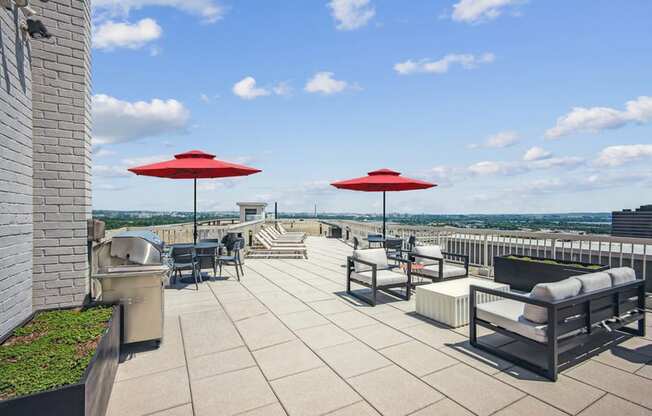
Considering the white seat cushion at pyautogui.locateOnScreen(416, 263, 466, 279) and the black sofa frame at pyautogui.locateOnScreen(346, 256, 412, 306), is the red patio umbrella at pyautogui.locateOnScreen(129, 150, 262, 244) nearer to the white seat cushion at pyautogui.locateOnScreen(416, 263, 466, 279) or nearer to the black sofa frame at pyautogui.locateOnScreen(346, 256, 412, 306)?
the black sofa frame at pyautogui.locateOnScreen(346, 256, 412, 306)

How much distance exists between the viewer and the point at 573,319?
271cm

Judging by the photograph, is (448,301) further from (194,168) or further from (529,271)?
(194,168)

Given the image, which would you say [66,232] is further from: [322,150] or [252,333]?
[322,150]

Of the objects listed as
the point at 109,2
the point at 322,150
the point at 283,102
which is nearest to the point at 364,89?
the point at 283,102

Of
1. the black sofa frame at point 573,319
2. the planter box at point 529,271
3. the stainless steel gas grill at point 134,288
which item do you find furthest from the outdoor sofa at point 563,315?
the stainless steel gas grill at point 134,288

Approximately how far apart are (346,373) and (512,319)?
158 centimetres

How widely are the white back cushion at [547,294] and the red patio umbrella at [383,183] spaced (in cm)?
421

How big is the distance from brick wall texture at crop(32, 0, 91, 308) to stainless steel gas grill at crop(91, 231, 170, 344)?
0.31 m

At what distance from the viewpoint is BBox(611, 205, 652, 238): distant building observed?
2175 centimetres

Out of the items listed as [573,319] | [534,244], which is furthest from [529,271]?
[573,319]

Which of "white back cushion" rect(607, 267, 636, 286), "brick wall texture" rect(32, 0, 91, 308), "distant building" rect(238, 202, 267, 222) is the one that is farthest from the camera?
"distant building" rect(238, 202, 267, 222)

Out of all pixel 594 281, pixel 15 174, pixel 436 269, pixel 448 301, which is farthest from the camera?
pixel 436 269

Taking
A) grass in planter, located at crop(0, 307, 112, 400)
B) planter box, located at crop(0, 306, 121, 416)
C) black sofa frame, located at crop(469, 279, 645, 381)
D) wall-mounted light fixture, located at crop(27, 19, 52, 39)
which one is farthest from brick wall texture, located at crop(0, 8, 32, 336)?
black sofa frame, located at crop(469, 279, 645, 381)

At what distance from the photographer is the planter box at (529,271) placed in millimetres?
4348
